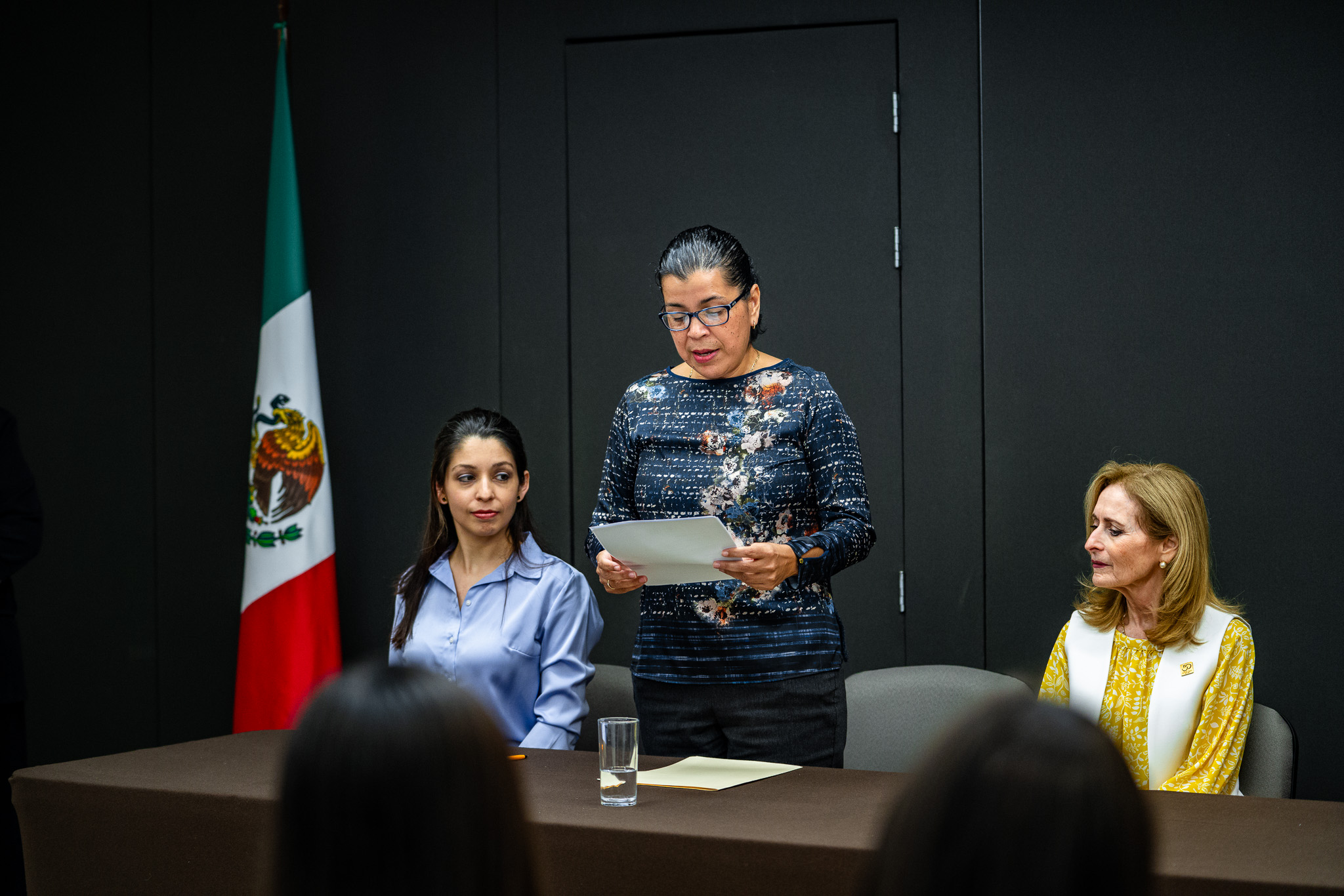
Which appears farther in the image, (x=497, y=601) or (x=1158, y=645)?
(x=497, y=601)

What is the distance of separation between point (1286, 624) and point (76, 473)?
401 cm

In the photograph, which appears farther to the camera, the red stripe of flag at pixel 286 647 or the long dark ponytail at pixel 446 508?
the red stripe of flag at pixel 286 647

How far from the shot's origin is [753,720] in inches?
89.7

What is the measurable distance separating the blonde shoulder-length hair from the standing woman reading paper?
0.70m

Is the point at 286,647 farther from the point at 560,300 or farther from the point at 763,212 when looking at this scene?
the point at 763,212

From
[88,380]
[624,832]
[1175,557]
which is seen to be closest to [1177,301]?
[1175,557]

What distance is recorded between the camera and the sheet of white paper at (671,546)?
1.99 metres

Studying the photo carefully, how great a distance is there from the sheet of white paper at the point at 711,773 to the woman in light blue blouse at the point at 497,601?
0.54 m

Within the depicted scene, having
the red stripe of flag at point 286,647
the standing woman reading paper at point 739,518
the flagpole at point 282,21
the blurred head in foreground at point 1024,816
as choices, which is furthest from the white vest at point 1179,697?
the flagpole at point 282,21

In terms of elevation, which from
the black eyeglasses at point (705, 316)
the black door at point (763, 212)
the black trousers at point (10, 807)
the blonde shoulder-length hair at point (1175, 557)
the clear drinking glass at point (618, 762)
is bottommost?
the black trousers at point (10, 807)

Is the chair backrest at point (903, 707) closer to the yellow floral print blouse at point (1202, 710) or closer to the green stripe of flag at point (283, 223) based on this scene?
the yellow floral print blouse at point (1202, 710)

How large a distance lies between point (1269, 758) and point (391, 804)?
223cm

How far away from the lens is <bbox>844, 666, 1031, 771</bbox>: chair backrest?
3047mm

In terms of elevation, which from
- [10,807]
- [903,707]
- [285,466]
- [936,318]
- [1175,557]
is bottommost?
[10,807]
